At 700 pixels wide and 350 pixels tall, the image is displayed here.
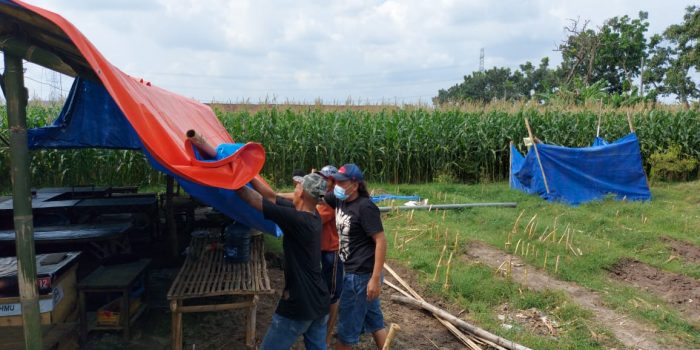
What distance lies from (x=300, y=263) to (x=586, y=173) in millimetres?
9913

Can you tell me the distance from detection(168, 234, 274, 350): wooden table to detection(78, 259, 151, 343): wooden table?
445 mm

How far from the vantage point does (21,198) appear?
2922mm

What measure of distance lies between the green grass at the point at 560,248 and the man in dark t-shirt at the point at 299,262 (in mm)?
2520

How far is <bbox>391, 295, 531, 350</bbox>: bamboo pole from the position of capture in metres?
4.25

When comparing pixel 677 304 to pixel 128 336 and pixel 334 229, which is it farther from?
pixel 128 336

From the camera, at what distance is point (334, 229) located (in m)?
3.94

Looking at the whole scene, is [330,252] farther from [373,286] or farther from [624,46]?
[624,46]

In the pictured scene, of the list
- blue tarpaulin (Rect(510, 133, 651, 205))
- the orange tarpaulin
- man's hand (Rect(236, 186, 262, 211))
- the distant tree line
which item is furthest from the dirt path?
the distant tree line

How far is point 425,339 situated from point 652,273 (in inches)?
157

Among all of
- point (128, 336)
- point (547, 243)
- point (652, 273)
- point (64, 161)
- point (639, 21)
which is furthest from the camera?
point (639, 21)

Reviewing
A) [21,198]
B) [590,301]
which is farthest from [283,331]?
[590,301]

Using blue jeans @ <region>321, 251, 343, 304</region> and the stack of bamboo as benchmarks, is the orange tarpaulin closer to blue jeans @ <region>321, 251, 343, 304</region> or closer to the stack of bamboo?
blue jeans @ <region>321, 251, 343, 304</region>

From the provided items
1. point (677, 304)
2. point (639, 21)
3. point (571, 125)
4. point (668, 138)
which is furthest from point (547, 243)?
point (639, 21)

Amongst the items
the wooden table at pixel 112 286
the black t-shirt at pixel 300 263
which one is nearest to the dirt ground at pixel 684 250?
the black t-shirt at pixel 300 263
